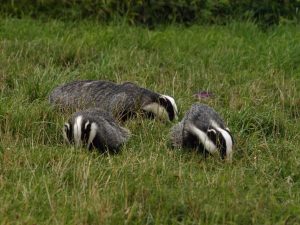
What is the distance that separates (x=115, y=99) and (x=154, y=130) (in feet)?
2.48

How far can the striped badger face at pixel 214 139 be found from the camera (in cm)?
573

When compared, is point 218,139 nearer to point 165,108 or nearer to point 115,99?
point 165,108

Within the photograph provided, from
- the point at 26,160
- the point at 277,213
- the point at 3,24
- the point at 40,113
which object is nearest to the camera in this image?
the point at 277,213

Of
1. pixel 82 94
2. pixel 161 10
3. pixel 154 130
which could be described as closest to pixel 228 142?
pixel 154 130

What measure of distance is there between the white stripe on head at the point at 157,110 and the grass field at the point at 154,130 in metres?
0.10

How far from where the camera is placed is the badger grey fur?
18.9ft

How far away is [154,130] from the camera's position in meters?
6.43

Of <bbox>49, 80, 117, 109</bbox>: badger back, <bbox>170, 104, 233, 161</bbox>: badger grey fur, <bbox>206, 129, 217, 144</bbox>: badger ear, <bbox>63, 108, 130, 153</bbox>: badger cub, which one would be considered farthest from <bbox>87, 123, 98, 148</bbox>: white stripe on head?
<bbox>49, 80, 117, 109</bbox>: badger back

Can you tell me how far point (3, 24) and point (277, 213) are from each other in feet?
17.7

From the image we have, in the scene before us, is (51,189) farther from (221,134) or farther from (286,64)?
(286,64)

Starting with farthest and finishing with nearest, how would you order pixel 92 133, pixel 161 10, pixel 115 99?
pixel 161 10
pixel 115 99
pixel 92 133

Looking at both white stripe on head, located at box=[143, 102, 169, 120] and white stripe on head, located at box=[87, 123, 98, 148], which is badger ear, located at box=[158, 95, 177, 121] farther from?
white stripe on head, located at box=[87, 123, 98, 148]

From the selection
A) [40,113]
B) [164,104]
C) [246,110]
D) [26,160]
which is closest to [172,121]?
[164,104]

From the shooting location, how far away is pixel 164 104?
267 inches
